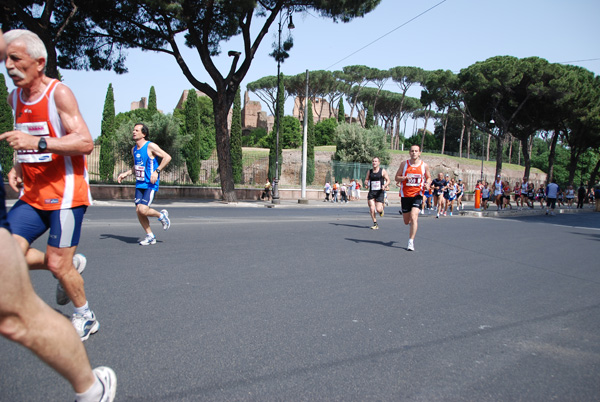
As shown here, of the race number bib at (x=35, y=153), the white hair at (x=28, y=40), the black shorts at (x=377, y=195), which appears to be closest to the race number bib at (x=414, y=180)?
the black shorts at (x=377, y=195)

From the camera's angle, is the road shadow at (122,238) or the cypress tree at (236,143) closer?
the road shadow at (122,238)

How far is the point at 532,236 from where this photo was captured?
35.0ft

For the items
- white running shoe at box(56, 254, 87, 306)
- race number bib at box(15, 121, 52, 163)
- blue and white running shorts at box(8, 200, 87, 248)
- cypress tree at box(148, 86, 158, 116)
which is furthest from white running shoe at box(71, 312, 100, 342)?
cypress tree at box(148, 86, 158, 116)

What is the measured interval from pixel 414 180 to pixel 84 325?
19.8ft

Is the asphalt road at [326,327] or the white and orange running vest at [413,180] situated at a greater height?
the white and orange running vest at [413,180]

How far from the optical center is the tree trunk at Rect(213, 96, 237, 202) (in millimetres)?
19203

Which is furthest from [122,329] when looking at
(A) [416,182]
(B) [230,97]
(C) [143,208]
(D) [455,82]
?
(D) [455,82]

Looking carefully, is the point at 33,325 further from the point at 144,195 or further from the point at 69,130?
the point at 144,195

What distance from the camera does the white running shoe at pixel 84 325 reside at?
2932 mm

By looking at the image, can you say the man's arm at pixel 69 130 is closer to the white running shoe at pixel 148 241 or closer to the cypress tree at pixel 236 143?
the white running shoe at pixel 148 241

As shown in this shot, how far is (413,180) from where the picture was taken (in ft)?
25.6

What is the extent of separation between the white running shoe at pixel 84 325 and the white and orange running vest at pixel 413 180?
19.2ft

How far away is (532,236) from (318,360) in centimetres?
960

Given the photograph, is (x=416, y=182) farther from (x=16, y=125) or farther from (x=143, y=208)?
(x=16, y=125)
